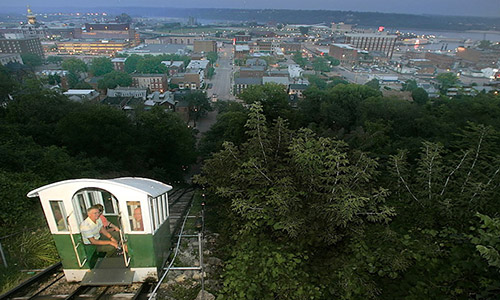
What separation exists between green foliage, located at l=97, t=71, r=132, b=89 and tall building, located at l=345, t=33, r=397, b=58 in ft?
340

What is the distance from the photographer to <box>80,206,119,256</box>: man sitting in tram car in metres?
5.10

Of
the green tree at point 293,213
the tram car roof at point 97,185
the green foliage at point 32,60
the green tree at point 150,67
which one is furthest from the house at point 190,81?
the tram car roof at point 97,185

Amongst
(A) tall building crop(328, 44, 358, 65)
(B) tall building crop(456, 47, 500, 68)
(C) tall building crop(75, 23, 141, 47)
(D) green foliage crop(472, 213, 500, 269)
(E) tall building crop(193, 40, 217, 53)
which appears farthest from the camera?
(C) tall building crop(75, 23, 141, 47)

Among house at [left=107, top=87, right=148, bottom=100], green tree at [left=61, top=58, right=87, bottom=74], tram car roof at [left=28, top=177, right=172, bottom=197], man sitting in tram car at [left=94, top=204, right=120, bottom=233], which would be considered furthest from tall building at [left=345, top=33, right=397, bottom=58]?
man sitting in tram car at [left=94, top=204, right=120, bottom=233]

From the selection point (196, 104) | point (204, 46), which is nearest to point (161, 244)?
point (196, 104)

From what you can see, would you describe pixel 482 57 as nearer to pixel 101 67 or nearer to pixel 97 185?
pixel 101 67

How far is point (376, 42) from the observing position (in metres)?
119

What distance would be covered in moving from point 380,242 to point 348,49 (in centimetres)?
10631

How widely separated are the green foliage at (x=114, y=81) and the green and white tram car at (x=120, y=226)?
181ft

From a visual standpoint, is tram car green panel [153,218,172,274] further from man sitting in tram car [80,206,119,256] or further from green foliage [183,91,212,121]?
green foliage [183,91,212,121]

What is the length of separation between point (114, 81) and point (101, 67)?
20.4 m

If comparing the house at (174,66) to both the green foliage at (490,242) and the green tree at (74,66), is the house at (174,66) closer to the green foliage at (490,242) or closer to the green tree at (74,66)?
the green tree at (74,66)

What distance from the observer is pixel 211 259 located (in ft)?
21.0

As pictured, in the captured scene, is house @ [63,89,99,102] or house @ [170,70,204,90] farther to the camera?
house @ [170,70,204,90]
